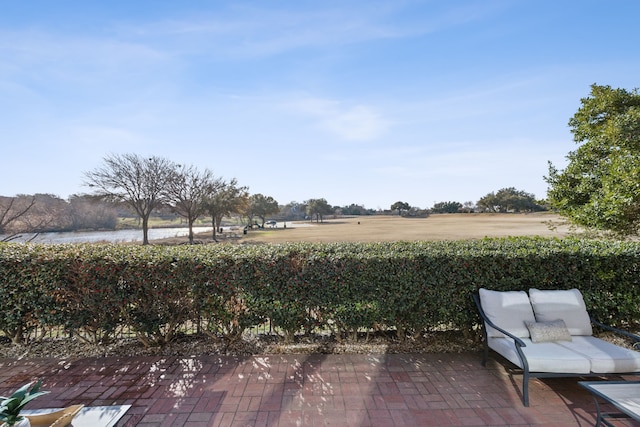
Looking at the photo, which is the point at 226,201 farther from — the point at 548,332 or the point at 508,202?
the point at 508,202

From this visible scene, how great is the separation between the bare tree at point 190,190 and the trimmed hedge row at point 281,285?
2693 centimetres

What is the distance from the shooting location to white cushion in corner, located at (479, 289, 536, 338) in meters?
3.15

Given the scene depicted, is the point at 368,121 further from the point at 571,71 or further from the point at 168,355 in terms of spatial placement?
the point at 168,355

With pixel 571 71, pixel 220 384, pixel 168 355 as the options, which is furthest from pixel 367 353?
pixel 571 71

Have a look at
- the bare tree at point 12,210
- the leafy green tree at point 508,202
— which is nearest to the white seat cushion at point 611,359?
the bare tree at point 12,210

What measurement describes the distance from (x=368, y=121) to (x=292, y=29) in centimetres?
380

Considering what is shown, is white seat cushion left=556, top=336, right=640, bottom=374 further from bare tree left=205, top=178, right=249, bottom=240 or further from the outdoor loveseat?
bare tree left=205, top=178, right=249, bottom=240

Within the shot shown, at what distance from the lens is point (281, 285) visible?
3512mm

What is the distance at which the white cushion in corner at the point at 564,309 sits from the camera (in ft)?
10.5

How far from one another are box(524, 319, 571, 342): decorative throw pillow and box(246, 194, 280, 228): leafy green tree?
5254cm

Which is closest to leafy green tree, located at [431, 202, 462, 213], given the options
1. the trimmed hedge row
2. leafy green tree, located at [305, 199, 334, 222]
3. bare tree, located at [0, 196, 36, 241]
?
leafy green tree, located at [305, 199, 334, 222]

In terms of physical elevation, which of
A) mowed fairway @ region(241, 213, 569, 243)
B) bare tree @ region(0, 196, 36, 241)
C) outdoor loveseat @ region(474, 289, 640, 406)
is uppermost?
bare tree @ region(0, 196, 36, 241)

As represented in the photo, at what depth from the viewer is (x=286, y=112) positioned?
1001 cm

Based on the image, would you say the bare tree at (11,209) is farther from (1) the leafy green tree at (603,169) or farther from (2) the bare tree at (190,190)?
(1) the leafy green tree at (603,169)
